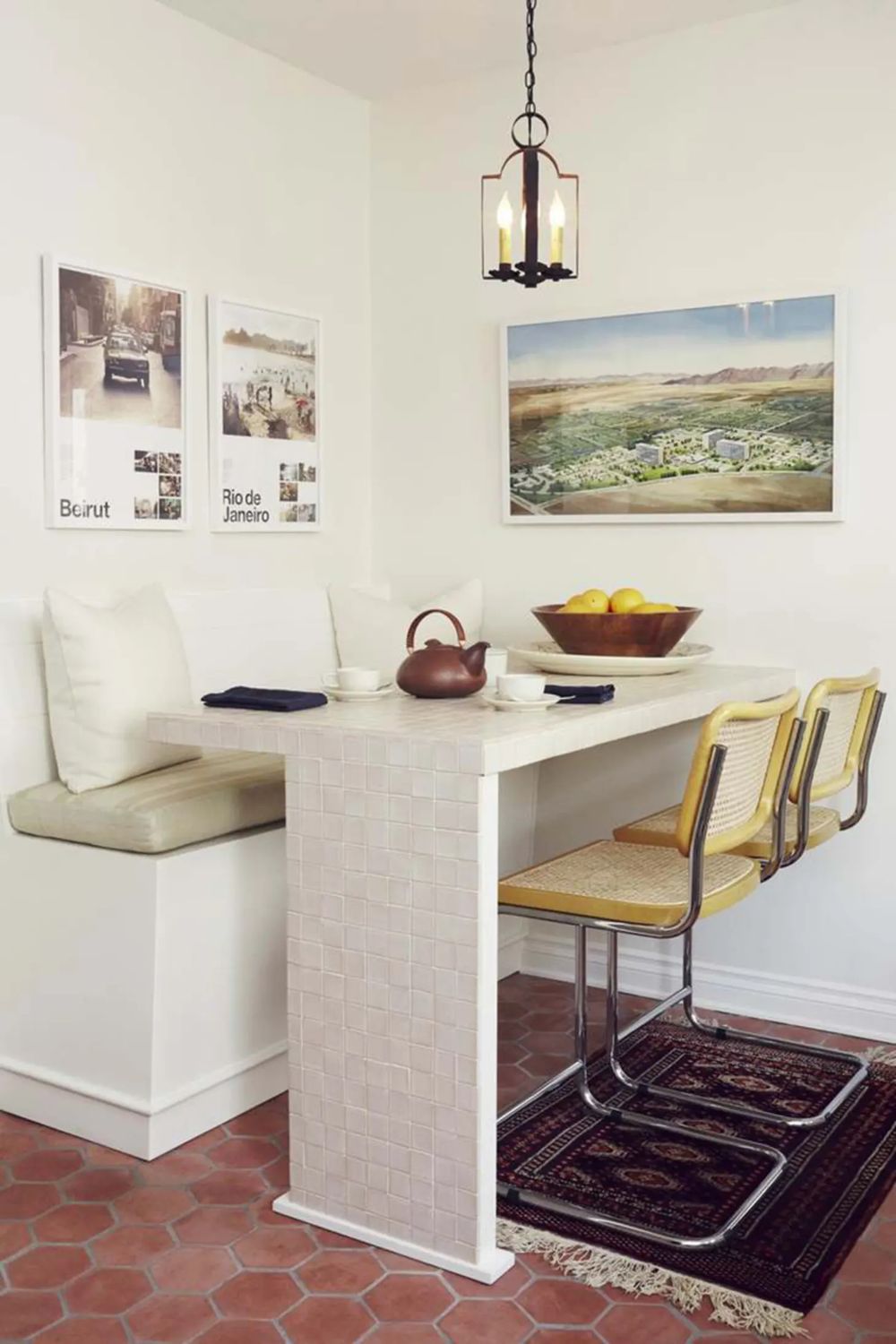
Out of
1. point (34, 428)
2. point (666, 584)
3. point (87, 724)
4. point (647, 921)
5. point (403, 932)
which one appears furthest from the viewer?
point (666, 584)

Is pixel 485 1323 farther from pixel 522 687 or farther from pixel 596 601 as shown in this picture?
pixel 596 601

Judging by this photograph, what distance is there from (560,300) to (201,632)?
1393 millimetres

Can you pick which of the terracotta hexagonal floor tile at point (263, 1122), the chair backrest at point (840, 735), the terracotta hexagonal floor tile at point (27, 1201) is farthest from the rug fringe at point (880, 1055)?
the terracotta hexagonal floor tile at point (27, 1201)

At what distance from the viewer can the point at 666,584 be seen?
3.77 metres

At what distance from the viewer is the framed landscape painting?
350 cm

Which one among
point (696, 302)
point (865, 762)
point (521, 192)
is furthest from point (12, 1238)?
point (696, 302)

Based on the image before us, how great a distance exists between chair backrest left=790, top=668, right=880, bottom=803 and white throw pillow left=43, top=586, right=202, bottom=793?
1.41m

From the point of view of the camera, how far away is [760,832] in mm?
3180

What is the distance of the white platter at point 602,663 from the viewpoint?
323 centimetres

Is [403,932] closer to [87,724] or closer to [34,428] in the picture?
[87,724]

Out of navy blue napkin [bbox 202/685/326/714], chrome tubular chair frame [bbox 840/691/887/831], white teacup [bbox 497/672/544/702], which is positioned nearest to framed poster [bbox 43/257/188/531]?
navy blue napkin [bbox 202/685/326/714]

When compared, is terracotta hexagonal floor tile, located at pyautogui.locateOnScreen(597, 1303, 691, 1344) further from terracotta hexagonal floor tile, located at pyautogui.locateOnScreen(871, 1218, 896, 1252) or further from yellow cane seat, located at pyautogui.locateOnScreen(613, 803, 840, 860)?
yellow cane seat, located at pyautogui.locateOnScreen(613, 803, 840, 860)

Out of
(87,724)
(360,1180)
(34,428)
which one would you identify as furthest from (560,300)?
(360,1180)

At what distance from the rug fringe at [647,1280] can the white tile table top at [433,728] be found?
0.84 m
